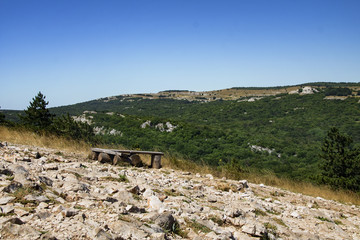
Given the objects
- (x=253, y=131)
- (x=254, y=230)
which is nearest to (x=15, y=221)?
(x=254, y=230)

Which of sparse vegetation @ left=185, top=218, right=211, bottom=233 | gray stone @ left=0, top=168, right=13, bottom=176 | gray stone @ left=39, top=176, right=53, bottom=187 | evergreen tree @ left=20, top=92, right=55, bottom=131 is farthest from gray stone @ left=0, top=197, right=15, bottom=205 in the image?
evergreen tree @ left=20, top=92, right=55, bottom=131

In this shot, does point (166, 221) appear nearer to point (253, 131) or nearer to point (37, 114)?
point (37, 114)

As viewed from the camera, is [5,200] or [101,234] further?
[5,200]

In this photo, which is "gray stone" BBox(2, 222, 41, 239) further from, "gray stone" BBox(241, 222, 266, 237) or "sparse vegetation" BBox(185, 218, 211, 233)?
"gray stone" BBox(241, 222, 266, 237)

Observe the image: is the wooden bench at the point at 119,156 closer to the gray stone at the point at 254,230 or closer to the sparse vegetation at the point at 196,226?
the sparse vegetation at the point at 196,226

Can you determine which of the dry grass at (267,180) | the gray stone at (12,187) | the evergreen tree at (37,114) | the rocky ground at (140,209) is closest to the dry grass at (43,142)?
the rocky ground at (140,209)

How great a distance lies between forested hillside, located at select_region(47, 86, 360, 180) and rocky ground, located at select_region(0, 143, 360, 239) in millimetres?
3779

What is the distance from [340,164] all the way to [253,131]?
3973cm

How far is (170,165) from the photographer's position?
858cm

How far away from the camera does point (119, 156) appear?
24.4ft

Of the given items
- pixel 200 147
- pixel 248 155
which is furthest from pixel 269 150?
pixel 200 147

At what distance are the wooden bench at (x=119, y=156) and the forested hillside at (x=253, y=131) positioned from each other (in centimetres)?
217

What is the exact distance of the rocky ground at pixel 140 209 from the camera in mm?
2793

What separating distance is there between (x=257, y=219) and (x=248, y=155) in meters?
30.0
